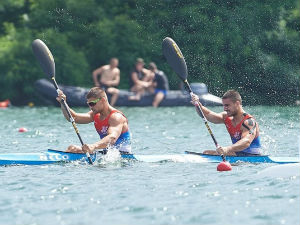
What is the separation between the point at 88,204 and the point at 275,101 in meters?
17.8

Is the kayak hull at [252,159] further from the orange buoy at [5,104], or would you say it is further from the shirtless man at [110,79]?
the orange buoy at [5,104]

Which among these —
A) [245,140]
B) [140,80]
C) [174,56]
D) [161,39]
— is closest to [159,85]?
[140,80]

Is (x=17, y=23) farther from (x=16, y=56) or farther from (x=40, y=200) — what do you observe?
(x=40, y=200)

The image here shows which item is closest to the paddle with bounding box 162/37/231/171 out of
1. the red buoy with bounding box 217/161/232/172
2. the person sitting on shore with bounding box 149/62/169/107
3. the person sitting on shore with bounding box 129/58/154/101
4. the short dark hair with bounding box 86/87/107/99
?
the short dark hair with bounding box 86/87/107/99

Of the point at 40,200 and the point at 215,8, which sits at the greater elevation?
the point at 40,200

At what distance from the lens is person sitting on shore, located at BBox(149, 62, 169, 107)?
25.5m

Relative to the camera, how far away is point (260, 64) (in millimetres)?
25219

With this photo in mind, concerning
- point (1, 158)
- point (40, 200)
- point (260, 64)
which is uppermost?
point (40, 200)

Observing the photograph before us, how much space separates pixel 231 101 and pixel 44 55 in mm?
3155

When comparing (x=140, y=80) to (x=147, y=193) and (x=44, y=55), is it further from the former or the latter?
(x=147, y=193)

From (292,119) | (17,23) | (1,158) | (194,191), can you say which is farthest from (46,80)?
(194,191)

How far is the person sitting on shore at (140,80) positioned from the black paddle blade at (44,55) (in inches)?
528

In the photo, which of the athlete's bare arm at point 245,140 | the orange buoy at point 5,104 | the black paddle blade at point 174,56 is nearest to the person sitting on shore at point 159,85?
the orange buoy at point 5,104

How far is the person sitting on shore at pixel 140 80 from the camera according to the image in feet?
84.9
